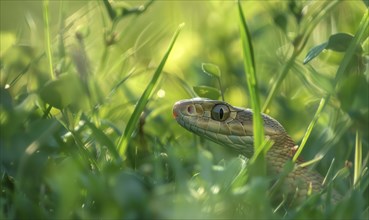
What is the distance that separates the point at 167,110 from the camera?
2.78m

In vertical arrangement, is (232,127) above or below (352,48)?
below

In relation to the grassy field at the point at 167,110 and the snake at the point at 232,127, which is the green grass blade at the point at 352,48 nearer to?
the grassy field at the point at 167,110

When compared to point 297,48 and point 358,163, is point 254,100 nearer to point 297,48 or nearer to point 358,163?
point 358,163

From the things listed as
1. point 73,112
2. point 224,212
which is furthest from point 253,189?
point 73,112

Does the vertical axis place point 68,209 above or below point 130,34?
above

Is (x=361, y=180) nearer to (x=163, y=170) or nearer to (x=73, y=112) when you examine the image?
(x=163, y=170)

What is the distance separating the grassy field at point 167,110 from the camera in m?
1.66

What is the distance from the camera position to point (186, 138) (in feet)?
8.79

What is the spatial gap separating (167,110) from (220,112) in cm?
24

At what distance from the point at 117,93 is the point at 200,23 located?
92 cm

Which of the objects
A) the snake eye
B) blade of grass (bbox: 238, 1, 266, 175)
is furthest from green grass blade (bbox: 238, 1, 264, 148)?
the snake eye

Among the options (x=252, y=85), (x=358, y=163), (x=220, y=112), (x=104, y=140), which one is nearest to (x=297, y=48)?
(x=220, y=112)

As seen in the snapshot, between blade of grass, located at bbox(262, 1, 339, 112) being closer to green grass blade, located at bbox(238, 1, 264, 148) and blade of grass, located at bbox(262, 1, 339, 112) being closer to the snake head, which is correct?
the snake head

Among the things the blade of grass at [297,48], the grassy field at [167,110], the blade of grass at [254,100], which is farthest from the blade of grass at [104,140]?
the blade of grass at [297,48]
